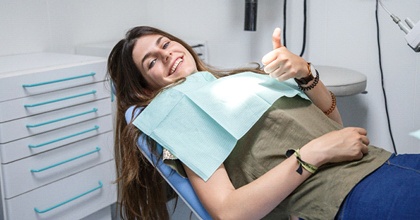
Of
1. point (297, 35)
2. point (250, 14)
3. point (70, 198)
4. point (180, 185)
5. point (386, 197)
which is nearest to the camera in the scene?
point (386, 197)

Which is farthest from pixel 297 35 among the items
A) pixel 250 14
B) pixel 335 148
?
pixel 335 148

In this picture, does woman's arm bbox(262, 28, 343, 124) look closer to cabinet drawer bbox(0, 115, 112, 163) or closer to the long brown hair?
the long brown hair

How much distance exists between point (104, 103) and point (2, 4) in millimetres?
677

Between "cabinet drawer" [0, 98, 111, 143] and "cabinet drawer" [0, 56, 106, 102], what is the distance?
94mm

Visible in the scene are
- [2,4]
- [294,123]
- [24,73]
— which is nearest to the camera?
[294,123]

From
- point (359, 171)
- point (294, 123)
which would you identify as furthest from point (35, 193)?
point (359, 171)

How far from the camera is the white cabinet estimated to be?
1.76 metres

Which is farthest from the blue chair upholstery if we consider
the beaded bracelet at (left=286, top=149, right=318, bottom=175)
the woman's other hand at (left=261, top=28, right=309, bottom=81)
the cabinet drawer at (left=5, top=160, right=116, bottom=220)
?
the cabinet drawer at (left=5, top=160, right=116, bottom=220)

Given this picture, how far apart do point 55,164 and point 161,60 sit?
0.78 metres

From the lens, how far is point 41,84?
1.83 m

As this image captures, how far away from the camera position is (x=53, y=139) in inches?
75.2

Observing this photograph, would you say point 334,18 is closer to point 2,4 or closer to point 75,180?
point 75,180

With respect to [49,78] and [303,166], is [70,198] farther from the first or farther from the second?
[303,166]

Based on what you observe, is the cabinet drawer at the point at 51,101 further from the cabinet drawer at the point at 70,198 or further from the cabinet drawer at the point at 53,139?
the cabinet drawer at the point at 70,198
